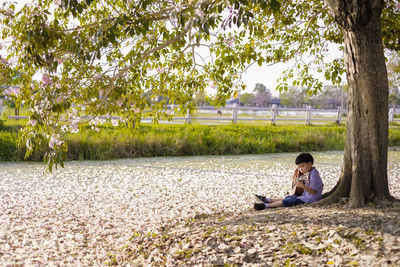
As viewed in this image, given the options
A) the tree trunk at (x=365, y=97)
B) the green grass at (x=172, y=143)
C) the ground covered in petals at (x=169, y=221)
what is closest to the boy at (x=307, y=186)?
the ground covered in petals at (x=169, y=221)

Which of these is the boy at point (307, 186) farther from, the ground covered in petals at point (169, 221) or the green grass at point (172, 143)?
the green grass at point (172, 143)

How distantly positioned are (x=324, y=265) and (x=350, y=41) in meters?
2.44

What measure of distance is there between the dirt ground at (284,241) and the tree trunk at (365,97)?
30 centimetres

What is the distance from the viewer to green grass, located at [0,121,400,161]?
9492 millimetres

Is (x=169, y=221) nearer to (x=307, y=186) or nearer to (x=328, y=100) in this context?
(x=307, y=186)

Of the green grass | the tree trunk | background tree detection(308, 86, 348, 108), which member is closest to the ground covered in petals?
the tree trunk

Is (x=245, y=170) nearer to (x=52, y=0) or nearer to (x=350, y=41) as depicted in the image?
(x=350, y=41)

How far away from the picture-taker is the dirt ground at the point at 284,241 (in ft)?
9.48

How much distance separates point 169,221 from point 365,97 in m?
2.64

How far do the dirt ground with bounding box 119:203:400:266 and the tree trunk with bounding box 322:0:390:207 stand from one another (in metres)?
0.30

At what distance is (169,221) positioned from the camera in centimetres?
482

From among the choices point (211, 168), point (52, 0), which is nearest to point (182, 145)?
point (211, 168)

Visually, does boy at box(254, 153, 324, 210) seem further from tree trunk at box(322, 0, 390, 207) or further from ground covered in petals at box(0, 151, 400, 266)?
tree trunk at box(322, 0, 390, 207)

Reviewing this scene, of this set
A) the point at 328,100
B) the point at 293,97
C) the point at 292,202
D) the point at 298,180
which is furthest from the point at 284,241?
the point at 328,100
